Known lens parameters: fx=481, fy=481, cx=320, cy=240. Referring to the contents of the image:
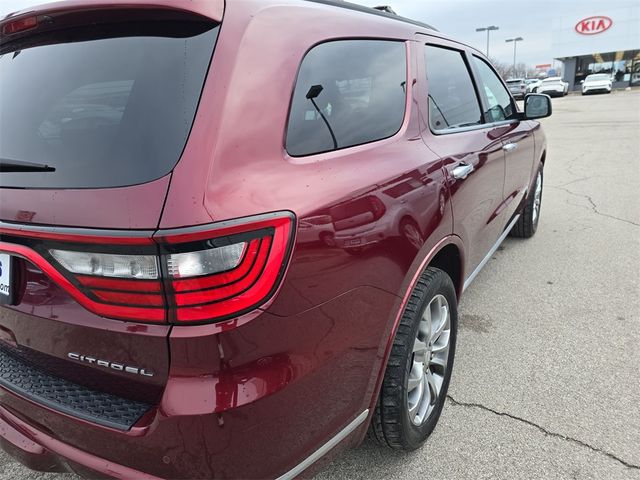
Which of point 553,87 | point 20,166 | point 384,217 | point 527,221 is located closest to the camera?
point 20,166

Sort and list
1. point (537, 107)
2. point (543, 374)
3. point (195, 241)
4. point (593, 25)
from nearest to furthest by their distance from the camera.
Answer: point (195, 241)
point (543, 374)
point (537, 107)
point (593, 25)

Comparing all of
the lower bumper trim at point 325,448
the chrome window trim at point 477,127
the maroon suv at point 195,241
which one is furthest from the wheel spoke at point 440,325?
the chrome window trim at point 477,127

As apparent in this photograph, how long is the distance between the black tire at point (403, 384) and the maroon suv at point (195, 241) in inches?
0.7

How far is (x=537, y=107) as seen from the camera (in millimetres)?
3963

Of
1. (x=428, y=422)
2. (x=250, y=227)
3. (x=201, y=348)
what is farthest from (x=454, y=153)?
(x=201, y=348)

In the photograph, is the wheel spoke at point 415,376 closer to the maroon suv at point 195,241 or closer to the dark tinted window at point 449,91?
the maroon suv at point 195,241

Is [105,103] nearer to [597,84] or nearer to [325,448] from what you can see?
[325,448]

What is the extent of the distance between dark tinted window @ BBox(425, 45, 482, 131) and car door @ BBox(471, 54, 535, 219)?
271mm

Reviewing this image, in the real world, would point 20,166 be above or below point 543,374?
above

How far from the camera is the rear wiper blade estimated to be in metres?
1.45

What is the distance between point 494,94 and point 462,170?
166cm

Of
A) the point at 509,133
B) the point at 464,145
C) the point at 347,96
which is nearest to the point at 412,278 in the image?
the point at 347,96

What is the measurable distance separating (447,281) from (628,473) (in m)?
1.09

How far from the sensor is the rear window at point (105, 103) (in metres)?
1.34
